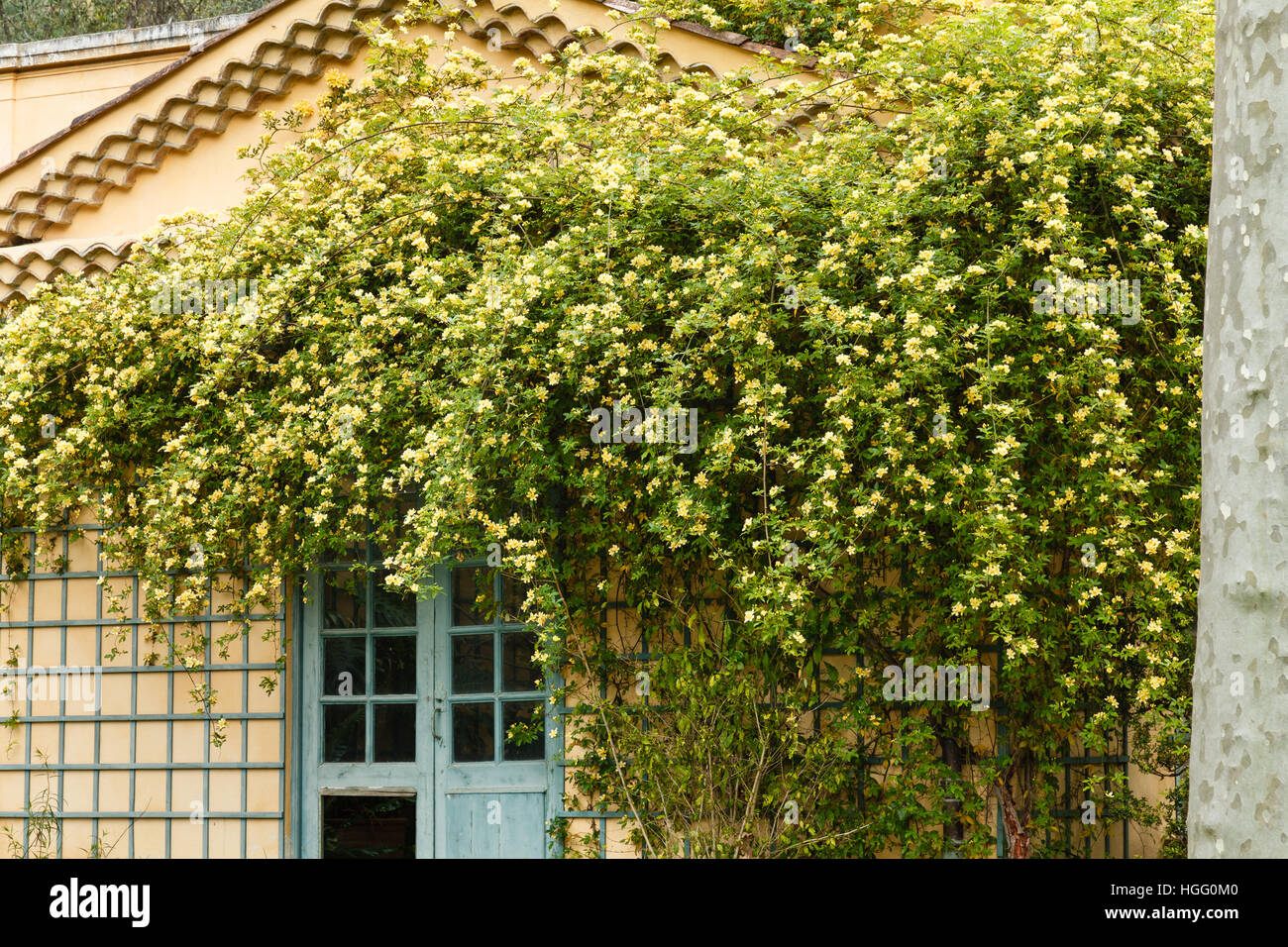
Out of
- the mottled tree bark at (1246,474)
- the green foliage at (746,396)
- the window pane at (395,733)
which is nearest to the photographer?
the mottled tree bark at (1246,474)

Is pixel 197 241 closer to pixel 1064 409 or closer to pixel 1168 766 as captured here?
pixel 1064 409

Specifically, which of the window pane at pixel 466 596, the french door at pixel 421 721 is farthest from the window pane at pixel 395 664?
the window pane at pixel 466 596

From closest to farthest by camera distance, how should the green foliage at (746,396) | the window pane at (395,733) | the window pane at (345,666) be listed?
1. the green foliage at (746,396)
2. the window pane at (395,733)
3. the window pane at (345,666)

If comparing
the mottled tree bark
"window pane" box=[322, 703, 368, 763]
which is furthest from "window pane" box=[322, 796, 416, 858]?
the mottled tree bark

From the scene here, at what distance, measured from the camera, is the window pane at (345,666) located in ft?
22.4

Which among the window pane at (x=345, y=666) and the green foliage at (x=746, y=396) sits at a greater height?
the green foliage at (x=746, y=396)

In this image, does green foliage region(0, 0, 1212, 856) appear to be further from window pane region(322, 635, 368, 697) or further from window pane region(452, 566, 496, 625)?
window pane region(452, 566, 496, 625)

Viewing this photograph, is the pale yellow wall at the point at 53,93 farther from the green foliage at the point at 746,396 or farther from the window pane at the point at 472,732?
the window pane at the point at 472,732

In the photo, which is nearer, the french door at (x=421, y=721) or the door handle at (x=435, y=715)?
the french door at (x=421, y=721)

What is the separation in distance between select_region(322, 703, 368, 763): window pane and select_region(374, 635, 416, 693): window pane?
204 mm

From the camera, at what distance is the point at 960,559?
507cm

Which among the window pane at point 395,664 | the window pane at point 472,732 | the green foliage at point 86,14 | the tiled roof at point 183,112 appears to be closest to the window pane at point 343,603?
the window pane at point 395,664


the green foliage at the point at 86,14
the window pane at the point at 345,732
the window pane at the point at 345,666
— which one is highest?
the green foliage at the point at 86,14

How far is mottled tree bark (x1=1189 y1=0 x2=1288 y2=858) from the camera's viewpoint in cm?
307
